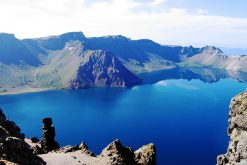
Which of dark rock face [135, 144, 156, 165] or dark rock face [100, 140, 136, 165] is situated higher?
dark rock face [100, 140, 136, 165]

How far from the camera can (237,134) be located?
6300cm

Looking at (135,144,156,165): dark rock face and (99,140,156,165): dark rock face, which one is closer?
(99,140,156,165): dark rock face

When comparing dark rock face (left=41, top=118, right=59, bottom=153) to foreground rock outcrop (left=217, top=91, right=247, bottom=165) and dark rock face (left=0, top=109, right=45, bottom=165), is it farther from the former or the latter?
dark rock face (left=0, top=109, right=45, bottom=165)

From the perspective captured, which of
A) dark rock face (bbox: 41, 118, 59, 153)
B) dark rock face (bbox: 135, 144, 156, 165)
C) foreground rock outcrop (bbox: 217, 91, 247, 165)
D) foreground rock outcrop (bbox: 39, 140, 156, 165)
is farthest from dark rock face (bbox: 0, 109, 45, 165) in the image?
dark rock face (bbox: 41, 118, 59, 153)

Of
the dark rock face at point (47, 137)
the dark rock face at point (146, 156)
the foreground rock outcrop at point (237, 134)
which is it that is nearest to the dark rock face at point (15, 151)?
the foreground rock outcrop at point (237, 134)

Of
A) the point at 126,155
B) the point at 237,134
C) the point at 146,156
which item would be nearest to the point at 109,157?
the point at 126,155

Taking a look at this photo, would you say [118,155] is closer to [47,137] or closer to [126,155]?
[126,155]

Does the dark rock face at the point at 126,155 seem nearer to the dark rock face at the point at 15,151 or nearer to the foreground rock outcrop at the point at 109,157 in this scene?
the foreground rock outcrop at the point at 109,157

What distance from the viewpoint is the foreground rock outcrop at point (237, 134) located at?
2257 inches

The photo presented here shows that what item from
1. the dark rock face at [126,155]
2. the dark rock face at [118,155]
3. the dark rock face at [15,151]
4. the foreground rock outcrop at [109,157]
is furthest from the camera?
the foreground rock outcrop at [109,157]

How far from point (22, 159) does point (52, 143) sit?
264ft

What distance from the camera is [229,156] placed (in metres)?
62.1

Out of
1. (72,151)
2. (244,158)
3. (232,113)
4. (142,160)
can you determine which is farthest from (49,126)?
(244,158)

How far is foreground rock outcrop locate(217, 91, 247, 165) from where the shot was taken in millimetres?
57325
